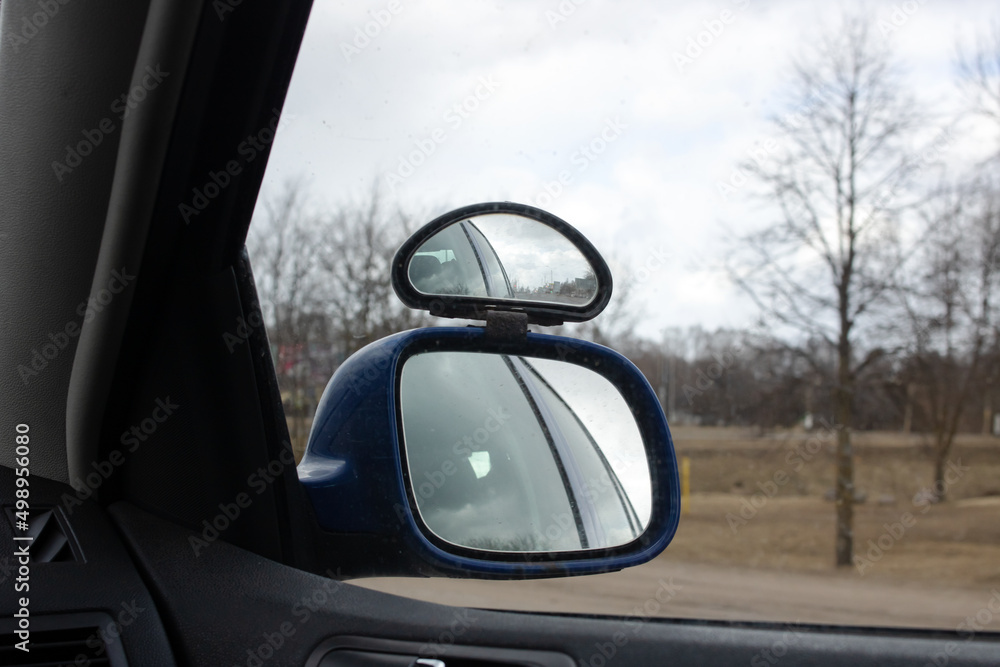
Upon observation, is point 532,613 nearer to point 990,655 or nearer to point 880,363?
point 990,655

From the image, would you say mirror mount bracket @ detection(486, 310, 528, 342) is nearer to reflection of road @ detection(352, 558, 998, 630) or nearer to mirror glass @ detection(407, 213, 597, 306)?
mirror glass @ detection(407, 213, 597, 306)

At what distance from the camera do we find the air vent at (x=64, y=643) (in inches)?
62.6

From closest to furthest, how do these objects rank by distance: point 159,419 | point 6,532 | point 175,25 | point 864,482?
point 175,25
point 6,532
point 159,419
point 864,482

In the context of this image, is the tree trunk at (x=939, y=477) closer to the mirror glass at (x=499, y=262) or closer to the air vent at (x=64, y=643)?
the mirror glass at (x=499, y=262)

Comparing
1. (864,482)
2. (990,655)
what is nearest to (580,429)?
(990,655)

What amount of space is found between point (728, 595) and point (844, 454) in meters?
3.45

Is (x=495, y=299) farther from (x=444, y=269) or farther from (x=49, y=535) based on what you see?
(x=49, y=535)

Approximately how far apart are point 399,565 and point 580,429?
61 centimetres

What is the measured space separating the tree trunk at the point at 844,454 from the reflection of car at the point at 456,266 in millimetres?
4538

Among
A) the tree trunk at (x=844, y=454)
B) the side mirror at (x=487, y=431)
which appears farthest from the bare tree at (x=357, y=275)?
the tree trunk at (x=844, y=454)

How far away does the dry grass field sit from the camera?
255 centimetres

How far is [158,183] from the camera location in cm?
171

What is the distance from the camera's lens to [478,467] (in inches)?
79.6

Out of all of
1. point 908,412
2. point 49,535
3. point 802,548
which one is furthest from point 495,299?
point 908,412
